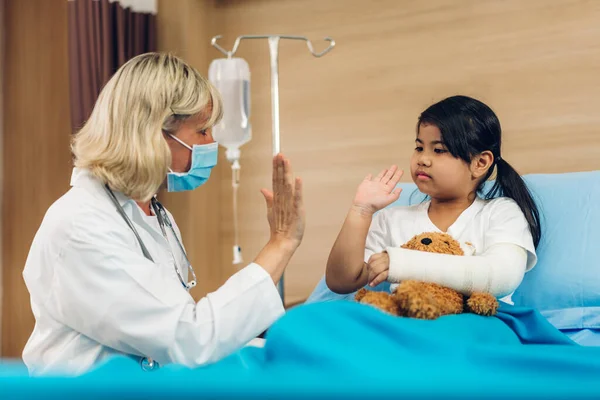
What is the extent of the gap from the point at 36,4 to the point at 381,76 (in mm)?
1673

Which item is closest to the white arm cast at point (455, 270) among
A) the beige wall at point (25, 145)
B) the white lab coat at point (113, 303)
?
the white lab coat at point (113, 303)

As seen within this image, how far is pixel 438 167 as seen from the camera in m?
1.79

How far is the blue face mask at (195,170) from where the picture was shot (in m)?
1.63

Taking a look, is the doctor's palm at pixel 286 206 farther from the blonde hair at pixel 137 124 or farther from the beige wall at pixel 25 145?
the beige wall at pixel 25 145

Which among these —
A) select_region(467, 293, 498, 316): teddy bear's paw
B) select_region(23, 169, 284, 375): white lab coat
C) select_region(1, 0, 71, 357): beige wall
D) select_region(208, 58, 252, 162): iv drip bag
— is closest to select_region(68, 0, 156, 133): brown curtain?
select_region(1, 0, 71, 357): beige wall

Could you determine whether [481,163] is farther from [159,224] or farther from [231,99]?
[231,99]

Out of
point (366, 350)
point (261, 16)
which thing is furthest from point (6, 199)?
point (366, 350)

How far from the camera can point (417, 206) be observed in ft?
6.48

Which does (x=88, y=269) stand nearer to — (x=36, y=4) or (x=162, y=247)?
(x=162, y=247)

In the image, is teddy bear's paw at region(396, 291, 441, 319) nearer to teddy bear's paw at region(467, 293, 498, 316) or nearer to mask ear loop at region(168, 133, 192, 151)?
teddy bear's paw at region(467, 293, 498, 316)

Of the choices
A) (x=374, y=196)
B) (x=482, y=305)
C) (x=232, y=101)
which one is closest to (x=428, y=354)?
(x=482, y=305)

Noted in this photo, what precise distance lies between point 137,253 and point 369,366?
2.10ft

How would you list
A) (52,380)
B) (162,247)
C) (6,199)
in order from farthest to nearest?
(6,199), (162,247), (52,380)

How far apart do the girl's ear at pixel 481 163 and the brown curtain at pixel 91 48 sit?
67.1 inches
